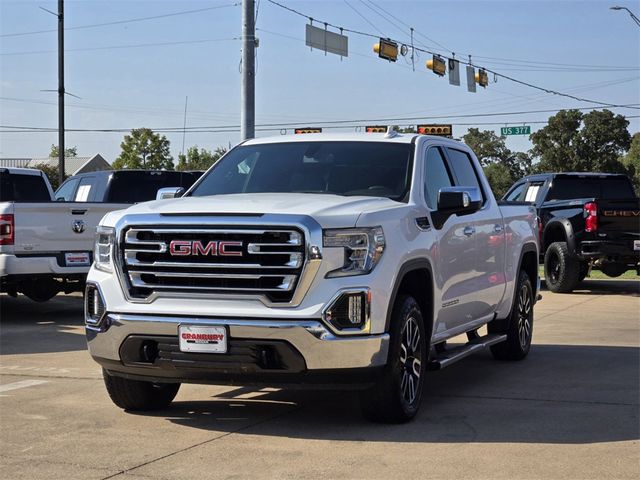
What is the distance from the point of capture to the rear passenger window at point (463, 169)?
871cm

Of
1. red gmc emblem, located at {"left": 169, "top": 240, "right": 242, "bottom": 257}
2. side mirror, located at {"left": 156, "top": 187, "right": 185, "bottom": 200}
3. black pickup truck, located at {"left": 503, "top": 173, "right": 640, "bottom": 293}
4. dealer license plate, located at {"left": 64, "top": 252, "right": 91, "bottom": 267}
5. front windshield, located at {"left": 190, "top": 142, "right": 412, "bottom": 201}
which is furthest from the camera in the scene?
black pickup truck, located at {"left": 503, "top": 173, "right": 640, "bottom": 293}

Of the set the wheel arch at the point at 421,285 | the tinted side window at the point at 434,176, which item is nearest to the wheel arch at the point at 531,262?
the tinted side window at the point at 434,176

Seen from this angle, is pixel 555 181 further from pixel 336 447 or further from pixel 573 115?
pixel 573 115

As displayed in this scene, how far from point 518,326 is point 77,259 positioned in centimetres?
607

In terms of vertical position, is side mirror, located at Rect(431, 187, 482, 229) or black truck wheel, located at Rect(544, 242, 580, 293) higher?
side mirror, located at Rect(431, 187, 482, 229)

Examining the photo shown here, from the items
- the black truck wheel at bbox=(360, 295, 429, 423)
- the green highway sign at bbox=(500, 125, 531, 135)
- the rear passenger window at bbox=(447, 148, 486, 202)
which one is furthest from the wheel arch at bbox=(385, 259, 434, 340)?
the green highway sign at bbox=(500, 125, 531, 135)

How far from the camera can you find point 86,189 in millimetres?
17234

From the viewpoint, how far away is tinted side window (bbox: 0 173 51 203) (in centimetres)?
1527

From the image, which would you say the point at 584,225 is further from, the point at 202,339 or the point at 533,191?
the point at 202,339

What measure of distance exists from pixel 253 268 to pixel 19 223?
728 cm

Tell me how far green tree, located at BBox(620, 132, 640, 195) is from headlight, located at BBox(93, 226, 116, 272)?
3280 inches

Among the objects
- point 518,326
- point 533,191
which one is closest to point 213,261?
point 518,326

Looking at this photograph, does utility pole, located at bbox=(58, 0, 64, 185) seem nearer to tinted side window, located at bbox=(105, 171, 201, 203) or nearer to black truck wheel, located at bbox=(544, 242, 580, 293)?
tinted side window, located at bbox=(105, 171, 201, 203)

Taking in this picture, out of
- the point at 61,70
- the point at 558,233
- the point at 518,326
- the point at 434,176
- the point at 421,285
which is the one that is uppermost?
the point at 61,70
